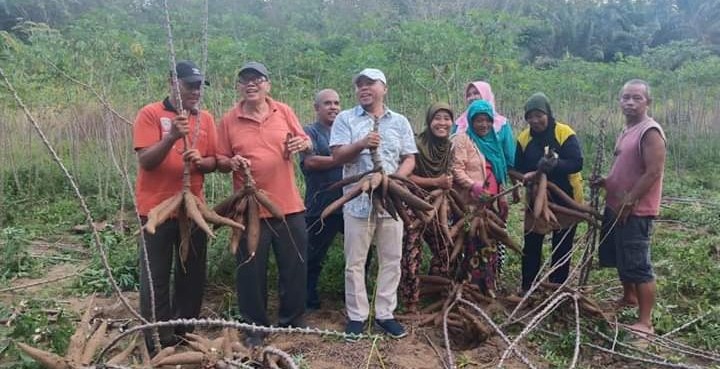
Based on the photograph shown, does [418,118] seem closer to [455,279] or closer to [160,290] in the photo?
[455,279]

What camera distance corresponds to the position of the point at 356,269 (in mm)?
3205

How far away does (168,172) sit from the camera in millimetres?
2836

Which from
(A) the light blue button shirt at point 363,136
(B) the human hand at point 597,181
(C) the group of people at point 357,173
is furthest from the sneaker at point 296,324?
(B) the human hand at point 597,181

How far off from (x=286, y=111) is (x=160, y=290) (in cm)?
110

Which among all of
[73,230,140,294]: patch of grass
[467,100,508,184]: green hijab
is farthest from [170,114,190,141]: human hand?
[73,230,140,294]: patch of grass

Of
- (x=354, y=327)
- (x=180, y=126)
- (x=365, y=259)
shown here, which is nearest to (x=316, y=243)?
(x=365, y=259)

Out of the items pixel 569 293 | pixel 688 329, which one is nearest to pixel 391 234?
pixel 569 293

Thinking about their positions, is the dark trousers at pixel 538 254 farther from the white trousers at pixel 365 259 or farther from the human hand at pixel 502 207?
the white trousers at pixel 365 259

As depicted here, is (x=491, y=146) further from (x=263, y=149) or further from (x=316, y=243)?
(x=263, y=149)

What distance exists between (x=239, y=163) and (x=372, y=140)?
25.6 inches

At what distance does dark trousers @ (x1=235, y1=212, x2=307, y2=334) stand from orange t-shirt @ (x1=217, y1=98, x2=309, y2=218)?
0.33 ft

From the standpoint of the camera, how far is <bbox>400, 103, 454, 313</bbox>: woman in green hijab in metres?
3.39

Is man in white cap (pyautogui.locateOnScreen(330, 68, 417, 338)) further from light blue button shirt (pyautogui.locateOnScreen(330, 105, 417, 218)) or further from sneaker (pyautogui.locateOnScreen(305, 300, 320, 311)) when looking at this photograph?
sneaker (pyautogui.locateOnScreen(305, 300, 320, 311))

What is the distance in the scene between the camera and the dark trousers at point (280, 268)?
311 cm
